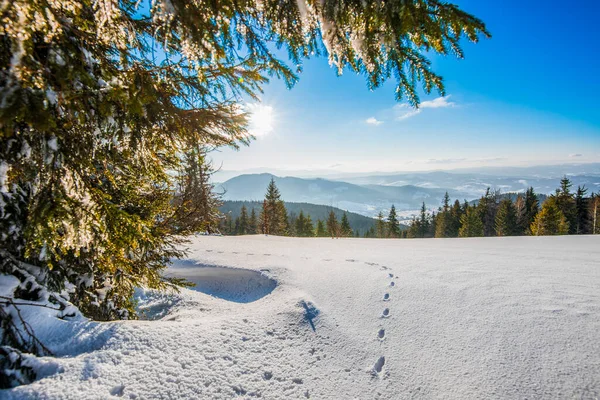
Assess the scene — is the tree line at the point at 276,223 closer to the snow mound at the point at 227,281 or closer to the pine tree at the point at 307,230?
the pine tree at the point at 307,230

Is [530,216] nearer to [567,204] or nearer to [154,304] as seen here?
[567,204]

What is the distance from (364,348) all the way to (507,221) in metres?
48.0

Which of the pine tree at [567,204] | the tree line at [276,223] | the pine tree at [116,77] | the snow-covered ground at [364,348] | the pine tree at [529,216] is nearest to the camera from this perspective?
the pine tree at [116,77]

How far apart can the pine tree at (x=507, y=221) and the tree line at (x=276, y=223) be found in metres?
24.2

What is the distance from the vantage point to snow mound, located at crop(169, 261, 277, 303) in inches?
268

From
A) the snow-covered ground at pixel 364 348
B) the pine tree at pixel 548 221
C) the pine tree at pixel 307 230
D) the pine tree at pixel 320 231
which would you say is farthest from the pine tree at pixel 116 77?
the pine tree at pixel 320 231

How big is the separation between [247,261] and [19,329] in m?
6.08

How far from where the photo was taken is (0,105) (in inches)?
50.6

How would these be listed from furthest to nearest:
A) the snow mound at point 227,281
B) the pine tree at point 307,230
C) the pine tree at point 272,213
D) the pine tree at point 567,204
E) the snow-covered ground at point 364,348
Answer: the pine tree at point 307,230 → the pine tree at point 567,204 → the pine tree at point 272,213 → the snow mound at point 227,281 → the snow-covered ground at point 364,348

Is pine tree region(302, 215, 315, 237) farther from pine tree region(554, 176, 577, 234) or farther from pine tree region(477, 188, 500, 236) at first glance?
pine tree region(554, 176, 577, 234)

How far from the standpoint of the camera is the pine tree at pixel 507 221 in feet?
129

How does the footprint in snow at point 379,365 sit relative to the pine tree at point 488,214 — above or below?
below

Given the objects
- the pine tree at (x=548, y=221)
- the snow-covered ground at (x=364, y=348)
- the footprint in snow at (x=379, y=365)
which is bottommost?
the footprint in snow at (x=379, y=365)

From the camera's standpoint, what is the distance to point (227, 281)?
308 inches
